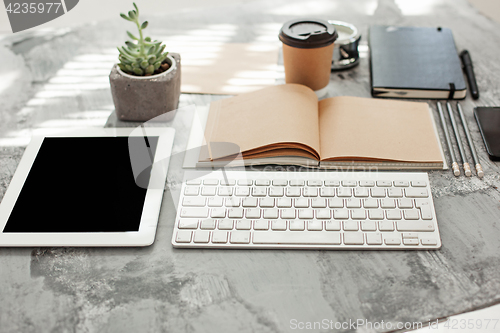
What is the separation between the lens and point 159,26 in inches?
49.3

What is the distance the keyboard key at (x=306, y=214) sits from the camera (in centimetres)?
66

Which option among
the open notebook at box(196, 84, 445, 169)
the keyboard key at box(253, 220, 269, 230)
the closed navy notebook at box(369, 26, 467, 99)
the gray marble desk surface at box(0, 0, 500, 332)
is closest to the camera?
the gray marble desk surface at box(0, 0, 500, 332)

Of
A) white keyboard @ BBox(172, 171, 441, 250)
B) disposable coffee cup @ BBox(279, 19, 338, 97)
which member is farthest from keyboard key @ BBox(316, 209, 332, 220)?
disposable coffee cup @ BBox(279, 19, 338, 97)

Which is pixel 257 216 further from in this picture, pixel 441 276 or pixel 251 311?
pixel 441 276

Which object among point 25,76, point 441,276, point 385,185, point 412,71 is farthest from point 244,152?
point 25,76

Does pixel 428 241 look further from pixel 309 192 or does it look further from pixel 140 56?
pixel 140 56

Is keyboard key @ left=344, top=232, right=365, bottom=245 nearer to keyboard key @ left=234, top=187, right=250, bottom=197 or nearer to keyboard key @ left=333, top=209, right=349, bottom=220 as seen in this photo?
keyboard key @ left=333, top=209, right=349, bottom=220

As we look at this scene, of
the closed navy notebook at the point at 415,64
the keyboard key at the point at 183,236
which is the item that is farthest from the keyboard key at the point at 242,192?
the closed navy notebook at the point at 415,64

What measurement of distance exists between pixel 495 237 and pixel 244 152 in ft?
1.46

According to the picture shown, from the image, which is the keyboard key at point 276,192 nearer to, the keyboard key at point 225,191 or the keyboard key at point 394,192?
the keyboard key at point 225,191

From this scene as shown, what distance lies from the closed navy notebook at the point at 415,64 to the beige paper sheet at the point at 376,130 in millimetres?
55

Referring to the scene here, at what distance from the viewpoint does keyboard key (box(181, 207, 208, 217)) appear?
2.18ft

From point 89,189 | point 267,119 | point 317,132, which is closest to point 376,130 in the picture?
point 317,132

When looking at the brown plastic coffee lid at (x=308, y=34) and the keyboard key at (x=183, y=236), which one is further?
the brown plastic coffee lid at (x=308, y=34)
